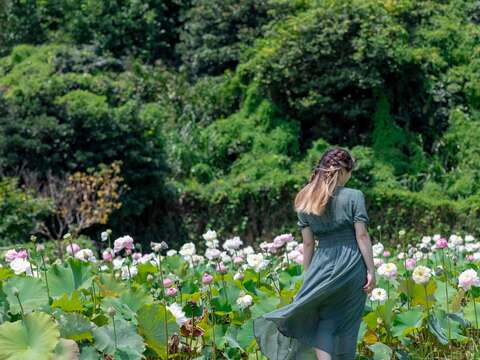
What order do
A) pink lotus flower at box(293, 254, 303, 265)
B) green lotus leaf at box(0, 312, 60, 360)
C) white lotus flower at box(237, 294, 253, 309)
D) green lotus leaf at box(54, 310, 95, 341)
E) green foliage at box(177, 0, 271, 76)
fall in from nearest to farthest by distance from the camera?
green lotus leaf at box(0, 312, 60, 360) → green lotus leaf at box(54, 310, 95, 341) → white lotus flower at box(237, 294, 253, 309) → pink lotus flower at box(293, 254, 303, 265) → green foliage at box(177, 0, 271, 76)

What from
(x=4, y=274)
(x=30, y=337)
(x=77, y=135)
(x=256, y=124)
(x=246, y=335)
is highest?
(x=30, y=337)

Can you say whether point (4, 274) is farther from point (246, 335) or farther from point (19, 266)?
point (246, 335)

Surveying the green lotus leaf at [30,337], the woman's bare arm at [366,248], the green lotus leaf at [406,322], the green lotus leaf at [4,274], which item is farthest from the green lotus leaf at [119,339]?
the green lotus leaf at [406,322]

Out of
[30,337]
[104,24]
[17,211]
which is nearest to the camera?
[30,337]

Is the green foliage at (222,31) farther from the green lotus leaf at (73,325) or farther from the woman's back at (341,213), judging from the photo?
the green lotus leaf at (73,325)

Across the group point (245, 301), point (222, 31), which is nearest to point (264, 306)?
point (245, 301)

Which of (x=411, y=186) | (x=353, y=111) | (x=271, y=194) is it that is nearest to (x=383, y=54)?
(x=353, y=111)

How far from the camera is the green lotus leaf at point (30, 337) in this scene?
12.8 feet

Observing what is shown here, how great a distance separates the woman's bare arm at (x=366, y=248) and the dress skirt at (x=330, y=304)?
31mm

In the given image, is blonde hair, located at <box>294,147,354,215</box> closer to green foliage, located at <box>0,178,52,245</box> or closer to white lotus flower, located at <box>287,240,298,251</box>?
white lotus flower, located at <box>287,240,298,251</box>

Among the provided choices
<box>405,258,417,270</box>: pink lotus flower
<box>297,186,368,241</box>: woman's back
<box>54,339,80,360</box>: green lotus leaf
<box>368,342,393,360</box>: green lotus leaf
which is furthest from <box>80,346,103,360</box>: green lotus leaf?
<box>405,258,417,270</box>: pink lotus flower

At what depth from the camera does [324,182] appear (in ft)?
14.3

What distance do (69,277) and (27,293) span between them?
0.50 m

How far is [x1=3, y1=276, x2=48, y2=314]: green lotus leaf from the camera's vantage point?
439 centimetres
